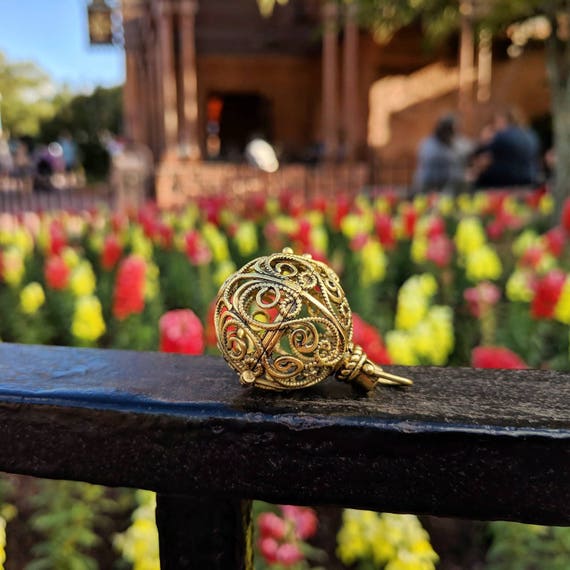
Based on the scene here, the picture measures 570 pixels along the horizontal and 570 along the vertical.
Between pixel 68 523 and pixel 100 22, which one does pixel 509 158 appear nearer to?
pixel 68 523

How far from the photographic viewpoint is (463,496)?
80cm

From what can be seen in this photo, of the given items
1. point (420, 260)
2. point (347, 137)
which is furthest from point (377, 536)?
point (347, 137)

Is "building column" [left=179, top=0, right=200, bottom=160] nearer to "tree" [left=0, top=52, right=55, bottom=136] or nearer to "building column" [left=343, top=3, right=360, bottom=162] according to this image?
"building column" [left=343, top=3, right=360, bottom=162]

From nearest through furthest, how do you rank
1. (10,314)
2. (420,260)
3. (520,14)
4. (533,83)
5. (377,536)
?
(377,536) < (10,314) < (420,260) < (520,14) < (533,83)

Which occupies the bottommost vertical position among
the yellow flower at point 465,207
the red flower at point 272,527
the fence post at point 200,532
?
the red flower at point 272,527

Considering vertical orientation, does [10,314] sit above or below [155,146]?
below

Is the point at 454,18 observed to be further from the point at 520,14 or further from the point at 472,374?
the point at 472,374

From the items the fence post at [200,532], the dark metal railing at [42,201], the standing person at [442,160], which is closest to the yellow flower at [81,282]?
the fence post at [200,532]

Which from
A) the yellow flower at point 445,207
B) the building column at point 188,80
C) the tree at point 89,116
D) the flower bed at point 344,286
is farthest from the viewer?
the tree at point 89,116

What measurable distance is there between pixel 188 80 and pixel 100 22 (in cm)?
388

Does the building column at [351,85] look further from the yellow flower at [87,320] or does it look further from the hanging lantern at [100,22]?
the yellow flower at [87,320]

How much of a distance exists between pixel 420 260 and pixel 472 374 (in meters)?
3.37

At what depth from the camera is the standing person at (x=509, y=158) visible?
350 inches

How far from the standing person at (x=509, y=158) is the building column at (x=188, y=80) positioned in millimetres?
7335
